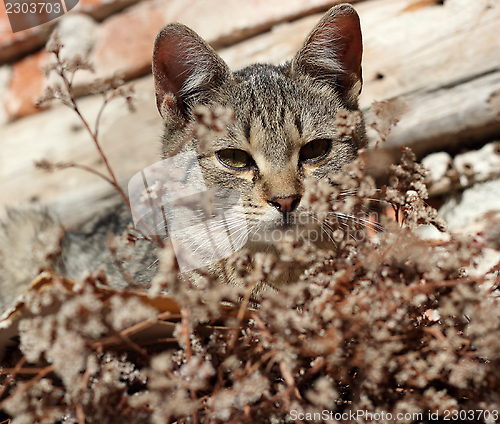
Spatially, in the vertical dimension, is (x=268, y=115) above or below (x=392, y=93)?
above

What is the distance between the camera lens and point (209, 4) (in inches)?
100

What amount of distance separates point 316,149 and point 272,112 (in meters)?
0.19

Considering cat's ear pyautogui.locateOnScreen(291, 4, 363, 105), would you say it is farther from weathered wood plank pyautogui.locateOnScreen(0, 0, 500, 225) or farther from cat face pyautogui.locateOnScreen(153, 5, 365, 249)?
weathered wood plank pyautogui.locateOnScreen(0, 0, 500, 225)

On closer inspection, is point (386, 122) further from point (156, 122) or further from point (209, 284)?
point (156, 122)

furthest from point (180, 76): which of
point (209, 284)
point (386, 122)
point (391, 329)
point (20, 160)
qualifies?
point (20, 160)

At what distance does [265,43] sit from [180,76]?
1.18 metres

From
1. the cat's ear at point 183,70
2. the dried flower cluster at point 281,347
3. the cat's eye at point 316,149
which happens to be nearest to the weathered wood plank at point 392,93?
the cat's ear at point 183,70

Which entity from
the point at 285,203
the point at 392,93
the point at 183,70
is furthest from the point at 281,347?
the point at 392,93

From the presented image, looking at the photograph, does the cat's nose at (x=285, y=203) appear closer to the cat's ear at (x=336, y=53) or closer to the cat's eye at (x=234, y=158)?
the cat's eye at (x=234, y=158)

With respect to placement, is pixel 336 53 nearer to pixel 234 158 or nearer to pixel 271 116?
pixel 271 116

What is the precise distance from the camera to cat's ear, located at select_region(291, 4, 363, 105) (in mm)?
1350

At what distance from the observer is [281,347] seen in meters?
0.69

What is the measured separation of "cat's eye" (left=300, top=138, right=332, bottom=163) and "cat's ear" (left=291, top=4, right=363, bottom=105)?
0.24 metres

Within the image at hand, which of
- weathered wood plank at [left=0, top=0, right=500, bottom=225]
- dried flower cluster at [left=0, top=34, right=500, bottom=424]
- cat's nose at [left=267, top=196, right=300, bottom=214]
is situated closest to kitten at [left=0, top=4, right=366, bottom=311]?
cat's nose at [left=267, top=196, right=300, bottom=214]
